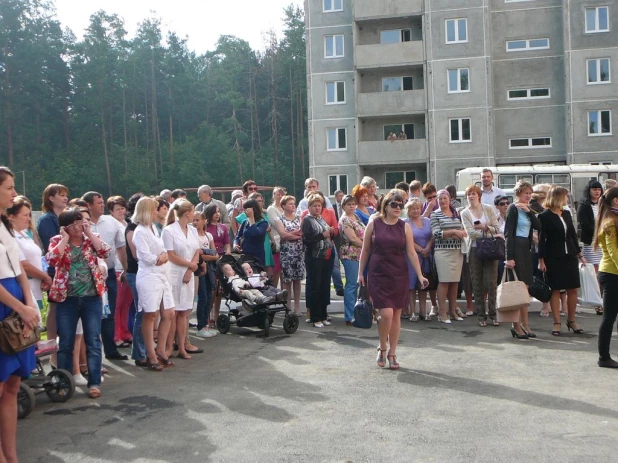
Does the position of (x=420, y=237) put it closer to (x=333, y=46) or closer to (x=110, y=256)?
(x=110, y=256)

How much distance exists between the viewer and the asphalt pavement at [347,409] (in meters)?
5.44

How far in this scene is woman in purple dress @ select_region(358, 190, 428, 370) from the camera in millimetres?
8352

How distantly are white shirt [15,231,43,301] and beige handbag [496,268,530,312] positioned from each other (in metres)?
5.82

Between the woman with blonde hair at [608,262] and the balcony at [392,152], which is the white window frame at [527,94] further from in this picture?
the woman with blonde hair at [608,262]

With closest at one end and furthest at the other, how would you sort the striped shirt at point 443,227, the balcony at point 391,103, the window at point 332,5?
the striped shirt at point 443,227 → the balcony at point 391,103 → the window at point 332,5

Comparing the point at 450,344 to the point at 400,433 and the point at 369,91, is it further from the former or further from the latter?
the point at 369,91

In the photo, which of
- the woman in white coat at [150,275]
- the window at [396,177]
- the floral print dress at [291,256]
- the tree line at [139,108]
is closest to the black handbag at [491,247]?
the floral print dress at [291,256]

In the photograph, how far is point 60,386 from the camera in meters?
7.16

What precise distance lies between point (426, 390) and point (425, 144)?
39665 mm

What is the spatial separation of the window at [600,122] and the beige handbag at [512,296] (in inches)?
1448

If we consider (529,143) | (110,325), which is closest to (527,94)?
(529,143)

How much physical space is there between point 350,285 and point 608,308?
4688 mm

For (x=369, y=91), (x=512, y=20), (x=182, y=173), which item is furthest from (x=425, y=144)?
(x=182, y=173)

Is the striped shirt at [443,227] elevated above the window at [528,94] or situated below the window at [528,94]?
below
